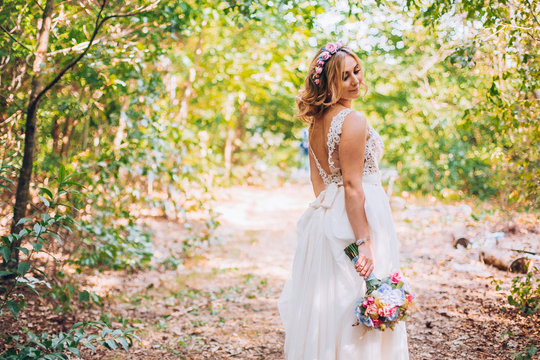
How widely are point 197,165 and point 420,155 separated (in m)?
5.11

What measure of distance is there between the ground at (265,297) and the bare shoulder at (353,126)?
5.96 feet

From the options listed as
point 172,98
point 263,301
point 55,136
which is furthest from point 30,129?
point 172,98

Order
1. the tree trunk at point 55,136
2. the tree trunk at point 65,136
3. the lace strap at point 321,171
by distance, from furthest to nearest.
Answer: the tree trunk at point 65,136 → the tree trunk at point 55,136 → the lace strap at point 321,171

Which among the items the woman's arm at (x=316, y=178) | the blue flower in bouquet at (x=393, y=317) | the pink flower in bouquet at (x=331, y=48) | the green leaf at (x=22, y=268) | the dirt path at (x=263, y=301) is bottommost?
the dirt path at (x=263, y=301)

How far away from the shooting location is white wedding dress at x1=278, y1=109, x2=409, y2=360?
2262 mm

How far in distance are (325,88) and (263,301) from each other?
2714mm

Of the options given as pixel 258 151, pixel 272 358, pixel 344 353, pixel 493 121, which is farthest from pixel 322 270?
pixel 258 151

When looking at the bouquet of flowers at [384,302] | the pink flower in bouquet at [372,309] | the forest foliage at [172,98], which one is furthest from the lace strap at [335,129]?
the forest foliage at [172,98]

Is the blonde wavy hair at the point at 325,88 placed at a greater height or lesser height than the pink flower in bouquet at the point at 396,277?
greater

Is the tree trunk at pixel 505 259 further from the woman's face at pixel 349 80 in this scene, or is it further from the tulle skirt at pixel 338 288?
the woman's face at pixel 349 80

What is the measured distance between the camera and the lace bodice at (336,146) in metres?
2.29

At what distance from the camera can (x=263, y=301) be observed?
14.9 feet

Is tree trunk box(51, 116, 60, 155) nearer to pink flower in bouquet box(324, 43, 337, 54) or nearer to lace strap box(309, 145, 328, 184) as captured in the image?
lace strap box(309, 145, 328, 184)

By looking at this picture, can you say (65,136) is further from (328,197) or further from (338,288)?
(338,288)
